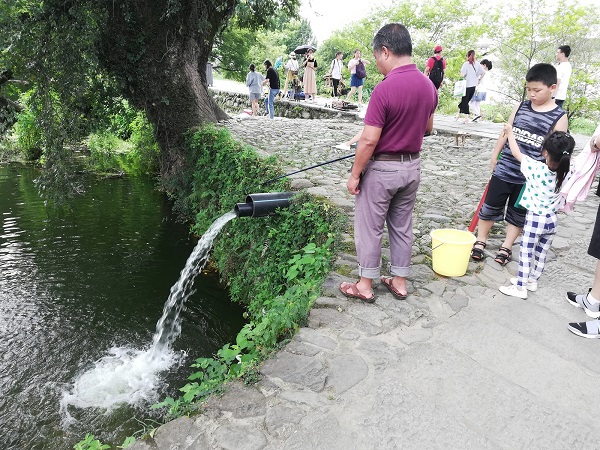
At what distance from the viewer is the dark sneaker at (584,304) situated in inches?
145

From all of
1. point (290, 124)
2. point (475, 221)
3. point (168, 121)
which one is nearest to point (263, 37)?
point (290, 124)

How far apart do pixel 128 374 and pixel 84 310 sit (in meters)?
1.80

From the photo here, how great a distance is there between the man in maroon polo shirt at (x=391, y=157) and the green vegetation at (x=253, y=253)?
0.70 meters

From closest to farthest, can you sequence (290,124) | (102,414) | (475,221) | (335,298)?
(335,298), (102,414), (475,221), (290,124)

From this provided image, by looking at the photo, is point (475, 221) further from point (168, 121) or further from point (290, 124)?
point (290, 124)

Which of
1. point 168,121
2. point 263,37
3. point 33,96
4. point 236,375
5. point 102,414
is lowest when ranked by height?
point 102,414

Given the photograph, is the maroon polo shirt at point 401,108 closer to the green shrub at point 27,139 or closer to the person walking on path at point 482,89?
the person walking on path at point 482,89

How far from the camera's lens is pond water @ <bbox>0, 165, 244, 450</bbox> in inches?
173

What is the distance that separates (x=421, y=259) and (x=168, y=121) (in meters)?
7.23

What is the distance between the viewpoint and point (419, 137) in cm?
340

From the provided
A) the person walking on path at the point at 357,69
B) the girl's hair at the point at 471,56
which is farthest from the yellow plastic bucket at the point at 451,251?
the person walking on path at the point at 357,69

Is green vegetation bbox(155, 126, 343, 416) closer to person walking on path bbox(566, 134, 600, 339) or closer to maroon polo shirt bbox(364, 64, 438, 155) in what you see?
maroon polo shirt bbox(364, 64, 438, 155)

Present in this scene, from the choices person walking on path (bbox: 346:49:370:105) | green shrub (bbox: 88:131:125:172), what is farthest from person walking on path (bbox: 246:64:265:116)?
green shrub (bbox: 88:131:125:172)

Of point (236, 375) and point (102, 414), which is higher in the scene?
point (236, 375)
